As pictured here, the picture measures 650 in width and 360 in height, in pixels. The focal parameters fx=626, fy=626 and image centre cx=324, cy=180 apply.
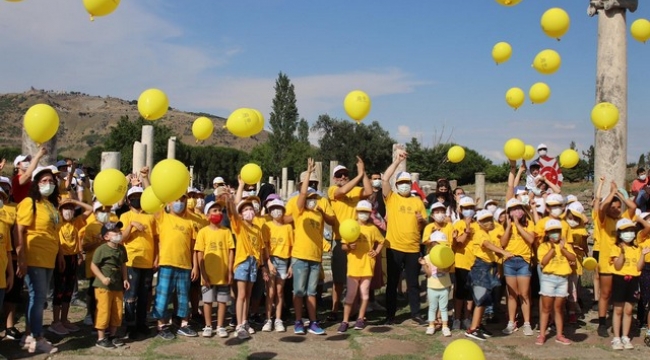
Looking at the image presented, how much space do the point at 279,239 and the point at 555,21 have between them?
5.21 metres

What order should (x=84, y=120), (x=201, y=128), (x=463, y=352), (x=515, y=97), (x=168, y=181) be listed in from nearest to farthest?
1. (x=463, y=352)
2. (x=168, y=181)
3. (x=201, y=128)
4. (x=515, y=97)
5. (x=84, y=120)

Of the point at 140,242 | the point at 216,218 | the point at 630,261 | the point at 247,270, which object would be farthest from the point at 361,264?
the point at 630,261

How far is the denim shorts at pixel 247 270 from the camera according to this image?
7.38m

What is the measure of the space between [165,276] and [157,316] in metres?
0.46

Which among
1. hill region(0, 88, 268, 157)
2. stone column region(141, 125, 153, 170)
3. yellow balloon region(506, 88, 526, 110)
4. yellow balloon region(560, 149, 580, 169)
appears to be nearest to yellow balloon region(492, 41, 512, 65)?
yellow balloon region(506, 88, 526, 110)

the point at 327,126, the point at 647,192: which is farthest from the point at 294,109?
the point at 647,192

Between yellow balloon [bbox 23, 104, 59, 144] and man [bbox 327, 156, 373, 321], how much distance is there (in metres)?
3.48

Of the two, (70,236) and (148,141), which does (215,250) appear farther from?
(148,141)

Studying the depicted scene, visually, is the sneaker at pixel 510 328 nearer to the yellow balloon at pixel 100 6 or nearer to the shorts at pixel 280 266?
the shorts at pixel 280 266

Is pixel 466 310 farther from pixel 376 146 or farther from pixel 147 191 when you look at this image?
pixel 376 146

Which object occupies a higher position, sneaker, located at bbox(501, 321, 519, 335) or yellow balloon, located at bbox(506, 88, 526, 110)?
yellow balloon, located at bbox(506, 88, 526, 110)

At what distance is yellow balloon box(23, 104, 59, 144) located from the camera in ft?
21.8

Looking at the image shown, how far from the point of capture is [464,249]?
315 inches

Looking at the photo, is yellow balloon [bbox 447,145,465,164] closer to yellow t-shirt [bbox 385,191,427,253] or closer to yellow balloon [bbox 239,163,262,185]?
yellow t-shirt [bbox 385,191,427,253]
